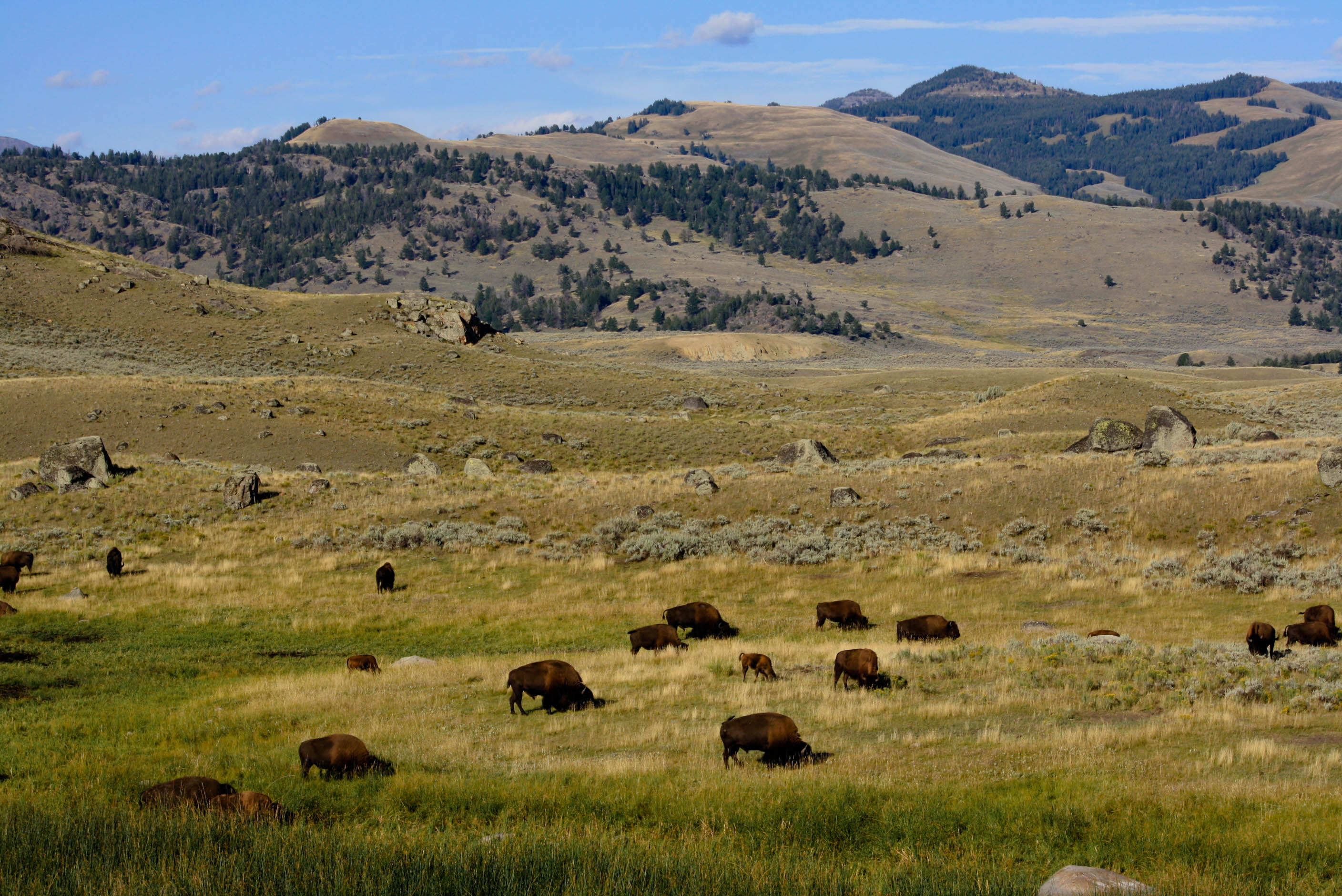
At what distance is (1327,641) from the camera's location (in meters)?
17.4

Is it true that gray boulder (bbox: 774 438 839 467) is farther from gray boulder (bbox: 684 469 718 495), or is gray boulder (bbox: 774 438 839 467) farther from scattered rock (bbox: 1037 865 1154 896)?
scattered rock (bbox: 1037 865 1154 896)

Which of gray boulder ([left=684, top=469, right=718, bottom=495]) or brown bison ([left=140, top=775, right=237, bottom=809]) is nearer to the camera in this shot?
brown bison ([left=140, top=775, right=237, bottom=809])

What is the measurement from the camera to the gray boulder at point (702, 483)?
3638 centimetres

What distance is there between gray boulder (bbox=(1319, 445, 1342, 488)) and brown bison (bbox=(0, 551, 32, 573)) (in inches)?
1393

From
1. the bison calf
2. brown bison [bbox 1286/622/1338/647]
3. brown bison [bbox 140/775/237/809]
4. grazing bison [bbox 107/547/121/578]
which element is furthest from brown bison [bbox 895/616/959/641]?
grazing bison [bbox 107/547/121/578]

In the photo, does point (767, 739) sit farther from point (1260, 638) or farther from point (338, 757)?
point (1260, 638)

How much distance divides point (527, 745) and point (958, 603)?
46.1ft

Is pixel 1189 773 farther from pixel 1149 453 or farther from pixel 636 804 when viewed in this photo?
pixel 1149 453

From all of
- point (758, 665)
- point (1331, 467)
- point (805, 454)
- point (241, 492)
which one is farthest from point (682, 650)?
point (805, 454)

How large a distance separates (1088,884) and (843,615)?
1426 cm

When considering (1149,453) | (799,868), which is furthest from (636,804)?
(1149,453)

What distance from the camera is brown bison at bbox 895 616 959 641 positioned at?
19422 millimetres

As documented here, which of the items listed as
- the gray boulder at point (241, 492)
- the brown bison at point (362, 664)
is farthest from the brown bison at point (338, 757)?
the gray boulder at point (241, 492)

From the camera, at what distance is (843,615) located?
70.4 feet
